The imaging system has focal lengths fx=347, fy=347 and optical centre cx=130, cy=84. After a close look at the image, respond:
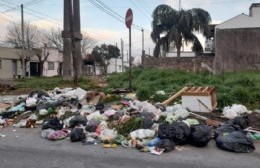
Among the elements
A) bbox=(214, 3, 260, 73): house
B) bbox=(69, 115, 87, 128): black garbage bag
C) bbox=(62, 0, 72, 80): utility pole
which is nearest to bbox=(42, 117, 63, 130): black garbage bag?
bbox=(69, 115, 87, 128): black garbage bag

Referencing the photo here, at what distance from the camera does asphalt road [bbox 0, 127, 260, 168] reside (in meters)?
4.93

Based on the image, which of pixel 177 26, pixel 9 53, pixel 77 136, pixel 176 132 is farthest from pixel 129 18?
pixel 9 53

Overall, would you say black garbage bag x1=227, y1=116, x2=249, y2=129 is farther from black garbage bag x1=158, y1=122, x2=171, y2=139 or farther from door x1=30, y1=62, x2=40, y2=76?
door x1=30, y1=62, x2=40, y2=76

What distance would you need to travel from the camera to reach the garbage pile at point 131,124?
5867 mm

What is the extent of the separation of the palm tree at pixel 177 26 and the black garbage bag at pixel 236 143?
27.2m

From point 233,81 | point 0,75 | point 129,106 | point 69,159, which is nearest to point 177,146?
point 69,159

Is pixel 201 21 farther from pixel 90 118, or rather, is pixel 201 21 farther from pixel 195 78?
pixel 90 118

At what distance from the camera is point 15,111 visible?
9289mm

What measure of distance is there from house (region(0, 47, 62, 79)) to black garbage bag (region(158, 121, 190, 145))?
38.6 meters

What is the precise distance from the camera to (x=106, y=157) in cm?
531

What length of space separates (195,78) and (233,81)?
1.88 metres

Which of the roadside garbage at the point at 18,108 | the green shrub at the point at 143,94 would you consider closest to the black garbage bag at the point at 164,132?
the green shrub at the point at 143,94

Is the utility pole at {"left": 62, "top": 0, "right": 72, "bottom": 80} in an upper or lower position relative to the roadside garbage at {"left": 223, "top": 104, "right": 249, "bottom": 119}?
upper

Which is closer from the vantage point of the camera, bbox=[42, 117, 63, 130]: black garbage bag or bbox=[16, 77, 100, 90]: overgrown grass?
bbox=[42, 117, 63, 130]: black garbage bag
